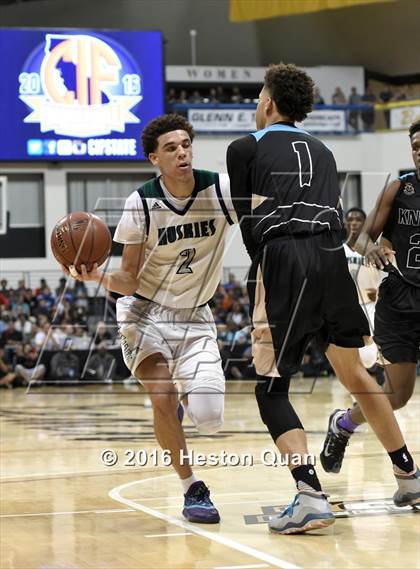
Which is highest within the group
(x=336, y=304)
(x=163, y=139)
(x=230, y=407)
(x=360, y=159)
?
(x=360, y=159)

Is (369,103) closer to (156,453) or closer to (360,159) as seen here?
(360,159)

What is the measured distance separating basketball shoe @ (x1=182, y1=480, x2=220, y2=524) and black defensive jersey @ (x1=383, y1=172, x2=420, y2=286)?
5.83 feet

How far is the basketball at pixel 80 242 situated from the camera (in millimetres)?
5137

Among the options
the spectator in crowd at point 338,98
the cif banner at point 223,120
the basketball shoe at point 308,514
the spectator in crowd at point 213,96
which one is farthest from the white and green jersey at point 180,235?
the spectator in crowd at point 338,98

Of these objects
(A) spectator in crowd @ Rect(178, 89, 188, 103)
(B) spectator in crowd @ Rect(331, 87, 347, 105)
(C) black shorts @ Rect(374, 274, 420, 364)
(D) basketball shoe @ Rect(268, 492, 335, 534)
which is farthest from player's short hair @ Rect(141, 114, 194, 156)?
(B) spectator in crowd @ Rect(331, 87, 347, 105)

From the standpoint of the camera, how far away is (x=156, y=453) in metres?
7.92

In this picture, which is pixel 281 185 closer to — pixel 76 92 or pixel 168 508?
pixel 168 508

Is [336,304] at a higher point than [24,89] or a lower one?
lower

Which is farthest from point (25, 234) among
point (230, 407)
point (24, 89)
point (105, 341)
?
point (230, 407)

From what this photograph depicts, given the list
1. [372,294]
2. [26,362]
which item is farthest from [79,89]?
[372,294]

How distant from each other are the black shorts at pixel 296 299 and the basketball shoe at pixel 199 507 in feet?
3.01

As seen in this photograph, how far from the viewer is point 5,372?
17359 millimetres

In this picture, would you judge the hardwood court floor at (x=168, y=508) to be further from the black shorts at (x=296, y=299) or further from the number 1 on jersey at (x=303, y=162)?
the number 1 on jersey at (x=303, y=162)

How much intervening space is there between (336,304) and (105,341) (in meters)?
13.2
